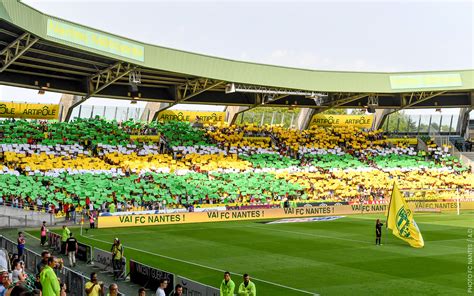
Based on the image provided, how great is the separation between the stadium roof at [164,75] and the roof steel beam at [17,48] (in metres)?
0.07

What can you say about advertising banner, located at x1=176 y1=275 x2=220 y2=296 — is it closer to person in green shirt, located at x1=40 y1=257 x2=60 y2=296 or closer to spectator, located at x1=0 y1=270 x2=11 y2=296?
person in green shirt, located at x1=40 y1=257 x2=60 y2=296

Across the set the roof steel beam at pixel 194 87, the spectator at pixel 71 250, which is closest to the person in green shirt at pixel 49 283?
the spectator at pixel 71 250

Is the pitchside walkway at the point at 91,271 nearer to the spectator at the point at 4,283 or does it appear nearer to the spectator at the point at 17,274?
the spectator at the point at 17,274

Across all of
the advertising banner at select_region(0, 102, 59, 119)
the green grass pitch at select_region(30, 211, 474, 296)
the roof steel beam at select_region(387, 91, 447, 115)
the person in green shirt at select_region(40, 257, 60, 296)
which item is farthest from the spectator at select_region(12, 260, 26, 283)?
the roof steel beam at select_region(387, 91, 447, 115)

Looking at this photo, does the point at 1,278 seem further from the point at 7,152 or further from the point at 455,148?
the point at 455,148

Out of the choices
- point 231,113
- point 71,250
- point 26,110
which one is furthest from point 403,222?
point 231,113

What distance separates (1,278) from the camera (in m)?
12.6

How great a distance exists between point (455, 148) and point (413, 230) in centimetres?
5381

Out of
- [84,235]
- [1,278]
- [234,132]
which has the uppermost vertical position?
[234,132]

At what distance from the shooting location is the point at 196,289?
17766 mm

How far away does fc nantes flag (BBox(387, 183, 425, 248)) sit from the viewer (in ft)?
103

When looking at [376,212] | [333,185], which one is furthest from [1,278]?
[333,185]

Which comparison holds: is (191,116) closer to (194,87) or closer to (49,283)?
(194,87)

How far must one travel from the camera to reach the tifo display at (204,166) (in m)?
50.4
